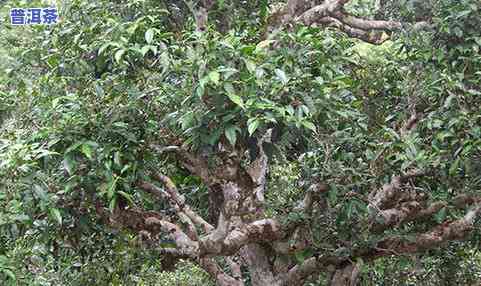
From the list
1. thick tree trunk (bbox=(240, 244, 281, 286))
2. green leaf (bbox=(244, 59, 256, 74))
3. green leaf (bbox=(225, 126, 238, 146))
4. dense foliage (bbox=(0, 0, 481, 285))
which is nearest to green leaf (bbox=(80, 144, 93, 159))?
dense foliage (bbox=(0, 0, 481, 285))

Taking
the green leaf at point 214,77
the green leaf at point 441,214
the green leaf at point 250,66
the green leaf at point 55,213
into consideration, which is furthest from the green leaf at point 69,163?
the green leaf at point 441,214

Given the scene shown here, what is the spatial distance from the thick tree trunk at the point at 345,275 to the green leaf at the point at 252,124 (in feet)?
4.74

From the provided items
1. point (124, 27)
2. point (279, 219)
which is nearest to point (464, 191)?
point (279, 219)

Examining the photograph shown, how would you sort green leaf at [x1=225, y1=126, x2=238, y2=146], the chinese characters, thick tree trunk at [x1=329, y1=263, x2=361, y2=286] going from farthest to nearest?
thick tree trunk at [x1=329, y1=263, x2=361, y2=286] → the chinese characters → green leaf at [x1=225, y1=126, x2=238, y2=146]

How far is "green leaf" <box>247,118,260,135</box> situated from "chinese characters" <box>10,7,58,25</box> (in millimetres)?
1493

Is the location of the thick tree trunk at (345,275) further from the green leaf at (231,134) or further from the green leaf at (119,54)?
the green leaf at (119,54)

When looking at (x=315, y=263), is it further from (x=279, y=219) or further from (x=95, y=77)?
(x=95, y=77)

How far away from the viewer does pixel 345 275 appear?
326 cm

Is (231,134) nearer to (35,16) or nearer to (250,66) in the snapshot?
(250,66)

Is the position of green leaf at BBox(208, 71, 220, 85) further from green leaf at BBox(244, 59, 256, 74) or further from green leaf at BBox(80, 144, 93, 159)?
green leaf at BBox(80, 144, 93, 159)

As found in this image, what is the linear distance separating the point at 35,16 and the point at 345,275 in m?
2.04

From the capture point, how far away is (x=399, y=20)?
3.38m

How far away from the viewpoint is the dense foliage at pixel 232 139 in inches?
88.0

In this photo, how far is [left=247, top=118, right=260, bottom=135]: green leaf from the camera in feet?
6.61
